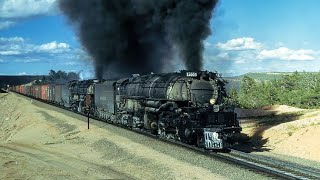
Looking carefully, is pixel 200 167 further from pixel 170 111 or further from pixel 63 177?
pixel 170 111

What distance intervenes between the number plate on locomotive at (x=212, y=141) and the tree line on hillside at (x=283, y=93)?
2737 cm

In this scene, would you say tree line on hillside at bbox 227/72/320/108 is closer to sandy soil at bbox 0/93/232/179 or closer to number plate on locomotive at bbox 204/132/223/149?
sandy soil at bbox 0/93/232/179

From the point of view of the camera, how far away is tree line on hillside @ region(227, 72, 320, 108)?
53.2m

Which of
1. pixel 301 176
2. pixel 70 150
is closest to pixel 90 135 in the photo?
pixel 70 150

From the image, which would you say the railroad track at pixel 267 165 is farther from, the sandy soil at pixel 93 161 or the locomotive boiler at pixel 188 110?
the sandy soil at pixel 93 161

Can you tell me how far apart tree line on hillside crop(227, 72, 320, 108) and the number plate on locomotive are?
27.4 meters

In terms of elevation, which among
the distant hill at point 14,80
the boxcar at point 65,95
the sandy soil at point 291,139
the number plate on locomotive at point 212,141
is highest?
the distant hill at point 14,80

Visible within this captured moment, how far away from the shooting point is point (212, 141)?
15.4 metres

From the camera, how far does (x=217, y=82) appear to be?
57.1 ft

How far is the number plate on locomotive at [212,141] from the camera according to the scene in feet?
50.3

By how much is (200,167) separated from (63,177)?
3999mm

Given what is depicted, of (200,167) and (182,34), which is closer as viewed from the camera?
(200,167)

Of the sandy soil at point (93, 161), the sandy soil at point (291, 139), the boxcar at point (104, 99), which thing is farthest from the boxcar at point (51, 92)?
the sandy soil at point (291, 139)

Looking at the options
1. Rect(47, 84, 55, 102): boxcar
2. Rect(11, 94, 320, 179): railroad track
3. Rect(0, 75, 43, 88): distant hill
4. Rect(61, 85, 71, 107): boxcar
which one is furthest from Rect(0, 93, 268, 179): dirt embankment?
Rect(0, 75, 43, 88): distant hill
